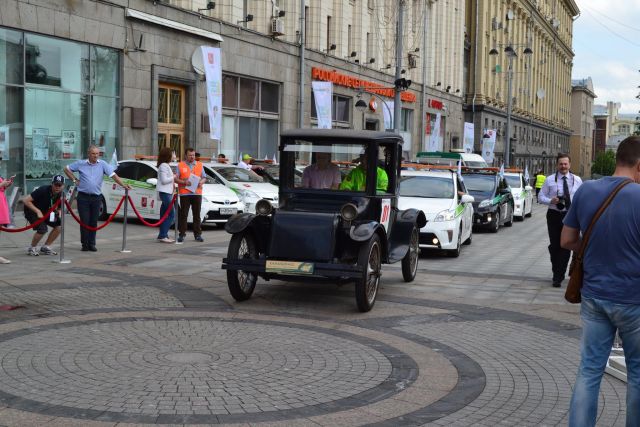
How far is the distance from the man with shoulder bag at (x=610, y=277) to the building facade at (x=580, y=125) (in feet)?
399

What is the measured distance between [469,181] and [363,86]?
18562 mm

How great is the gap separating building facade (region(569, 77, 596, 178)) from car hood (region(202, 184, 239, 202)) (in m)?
109

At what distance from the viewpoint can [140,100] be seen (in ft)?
78.6

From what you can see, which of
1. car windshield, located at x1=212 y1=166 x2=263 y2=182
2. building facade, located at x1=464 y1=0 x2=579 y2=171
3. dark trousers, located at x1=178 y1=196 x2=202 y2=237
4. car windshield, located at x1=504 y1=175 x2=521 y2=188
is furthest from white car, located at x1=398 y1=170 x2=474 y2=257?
building facade, located at x1=464 y1=0 x2=579 y2=171

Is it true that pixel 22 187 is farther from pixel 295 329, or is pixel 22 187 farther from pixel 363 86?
pixel 363 86

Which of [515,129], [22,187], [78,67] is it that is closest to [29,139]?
[22,187]

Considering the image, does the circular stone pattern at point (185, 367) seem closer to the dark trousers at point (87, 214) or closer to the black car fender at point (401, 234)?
the black car fender at point (401, 234)

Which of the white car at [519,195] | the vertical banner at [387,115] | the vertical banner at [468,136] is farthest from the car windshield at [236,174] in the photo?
the vertical banner at [468,136]

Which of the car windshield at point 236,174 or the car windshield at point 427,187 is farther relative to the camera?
the car windshield at point 236,174

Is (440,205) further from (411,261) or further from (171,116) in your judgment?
(171,116)

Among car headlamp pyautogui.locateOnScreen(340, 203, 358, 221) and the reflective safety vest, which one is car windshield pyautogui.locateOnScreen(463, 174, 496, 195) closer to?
the reflective safety vest

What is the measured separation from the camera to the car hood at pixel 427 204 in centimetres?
1473

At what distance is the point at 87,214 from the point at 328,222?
20.0 feet

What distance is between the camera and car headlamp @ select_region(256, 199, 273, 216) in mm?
9164
